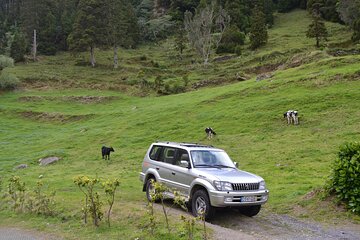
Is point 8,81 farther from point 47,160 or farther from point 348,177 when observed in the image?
point 348,177

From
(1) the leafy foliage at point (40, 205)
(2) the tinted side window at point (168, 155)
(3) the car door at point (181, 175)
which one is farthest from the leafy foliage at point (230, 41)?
(1) the leafy foliage at point (40, 205)

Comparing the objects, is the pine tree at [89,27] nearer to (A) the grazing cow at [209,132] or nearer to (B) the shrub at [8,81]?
(B) the shrub at [8,81]

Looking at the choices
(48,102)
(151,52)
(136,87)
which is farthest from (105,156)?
(151,52)

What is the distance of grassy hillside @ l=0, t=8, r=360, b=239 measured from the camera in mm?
15086

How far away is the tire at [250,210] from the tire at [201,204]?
146cm

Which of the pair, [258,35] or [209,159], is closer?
[209,159]

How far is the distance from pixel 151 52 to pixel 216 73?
34653 mm

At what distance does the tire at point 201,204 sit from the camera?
1152 centimetres

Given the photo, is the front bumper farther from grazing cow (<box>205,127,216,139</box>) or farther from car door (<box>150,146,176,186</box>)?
grazing cow (<box>205,127,216,139</box>)

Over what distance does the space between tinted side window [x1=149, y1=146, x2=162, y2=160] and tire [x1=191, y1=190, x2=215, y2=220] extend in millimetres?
2988

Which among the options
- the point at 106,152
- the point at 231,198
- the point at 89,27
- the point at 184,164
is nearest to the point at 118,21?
the point at 89,27

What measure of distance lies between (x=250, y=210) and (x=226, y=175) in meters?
1.55

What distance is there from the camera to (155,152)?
1481 cm

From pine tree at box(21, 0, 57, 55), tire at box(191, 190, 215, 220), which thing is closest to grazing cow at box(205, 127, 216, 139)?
tire at box(191, 190, 215, 220)
